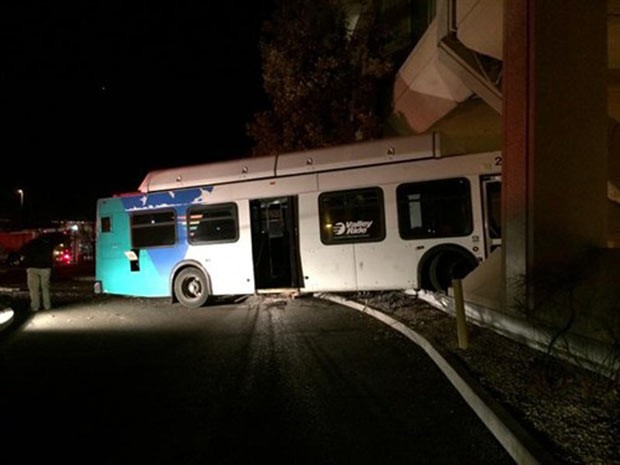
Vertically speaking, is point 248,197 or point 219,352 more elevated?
point 248,197

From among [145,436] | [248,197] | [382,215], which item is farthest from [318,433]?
[248,197]

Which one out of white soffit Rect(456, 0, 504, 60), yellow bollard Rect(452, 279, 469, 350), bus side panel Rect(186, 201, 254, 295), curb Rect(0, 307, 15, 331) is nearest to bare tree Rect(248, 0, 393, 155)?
bus side panel Rect(186, 201, 254, 295)

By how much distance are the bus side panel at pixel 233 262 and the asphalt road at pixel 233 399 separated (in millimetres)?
2699

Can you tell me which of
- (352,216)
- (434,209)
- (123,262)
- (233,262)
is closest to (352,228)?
(352,216)

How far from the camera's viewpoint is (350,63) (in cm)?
1903

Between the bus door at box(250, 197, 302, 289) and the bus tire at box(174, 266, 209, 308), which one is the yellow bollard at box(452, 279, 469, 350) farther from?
the bus tire at box(174, 266, 209, 308)

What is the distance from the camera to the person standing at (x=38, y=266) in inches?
535

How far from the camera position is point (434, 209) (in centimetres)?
1195

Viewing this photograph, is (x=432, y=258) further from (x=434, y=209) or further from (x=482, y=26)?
(x=482, y=26)

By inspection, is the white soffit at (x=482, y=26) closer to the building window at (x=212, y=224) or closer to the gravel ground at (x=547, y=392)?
the gravel ground at (x=547, y=392)

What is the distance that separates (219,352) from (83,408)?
279 centimetres

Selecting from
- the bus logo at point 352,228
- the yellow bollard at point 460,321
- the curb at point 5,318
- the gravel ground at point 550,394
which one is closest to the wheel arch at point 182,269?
the bus logo at point 352,228

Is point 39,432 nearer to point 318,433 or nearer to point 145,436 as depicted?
point 145,436

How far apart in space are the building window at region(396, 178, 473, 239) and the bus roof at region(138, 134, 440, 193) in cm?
67
